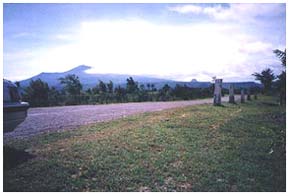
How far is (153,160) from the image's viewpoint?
5445 mm

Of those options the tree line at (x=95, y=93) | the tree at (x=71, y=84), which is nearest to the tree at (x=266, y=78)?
the tree line at (x=95, y=93)

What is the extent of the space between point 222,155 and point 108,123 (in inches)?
165

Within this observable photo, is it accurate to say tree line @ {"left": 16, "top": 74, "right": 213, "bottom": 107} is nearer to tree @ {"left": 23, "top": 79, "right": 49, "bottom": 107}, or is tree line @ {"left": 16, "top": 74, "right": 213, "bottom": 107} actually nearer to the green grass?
tree @ {"left": 23, "top": 79, "right": 49, "bottom": 107}

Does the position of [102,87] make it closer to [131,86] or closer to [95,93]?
[95,93]

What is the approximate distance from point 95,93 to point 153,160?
730 inches

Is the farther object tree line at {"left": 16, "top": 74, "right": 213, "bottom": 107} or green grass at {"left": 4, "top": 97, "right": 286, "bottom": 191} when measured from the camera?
tree line at {"left": 16, "top": 74, "right": 213, "bottom": 107}

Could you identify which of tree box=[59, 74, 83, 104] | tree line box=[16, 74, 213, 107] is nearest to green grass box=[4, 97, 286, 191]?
tree line box=[16, 74, 213, 107]

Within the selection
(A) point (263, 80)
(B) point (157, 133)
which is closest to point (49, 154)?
(B) point (157, 133)

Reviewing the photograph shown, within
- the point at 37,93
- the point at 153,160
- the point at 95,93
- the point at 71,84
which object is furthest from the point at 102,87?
the point at 153,160

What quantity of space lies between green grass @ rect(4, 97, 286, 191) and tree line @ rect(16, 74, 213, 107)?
12.1 metres

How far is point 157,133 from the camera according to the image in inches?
295

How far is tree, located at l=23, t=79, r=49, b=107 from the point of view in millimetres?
18375

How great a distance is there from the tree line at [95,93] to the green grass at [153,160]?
12118mm

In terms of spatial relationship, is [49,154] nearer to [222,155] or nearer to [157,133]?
[157,133]
